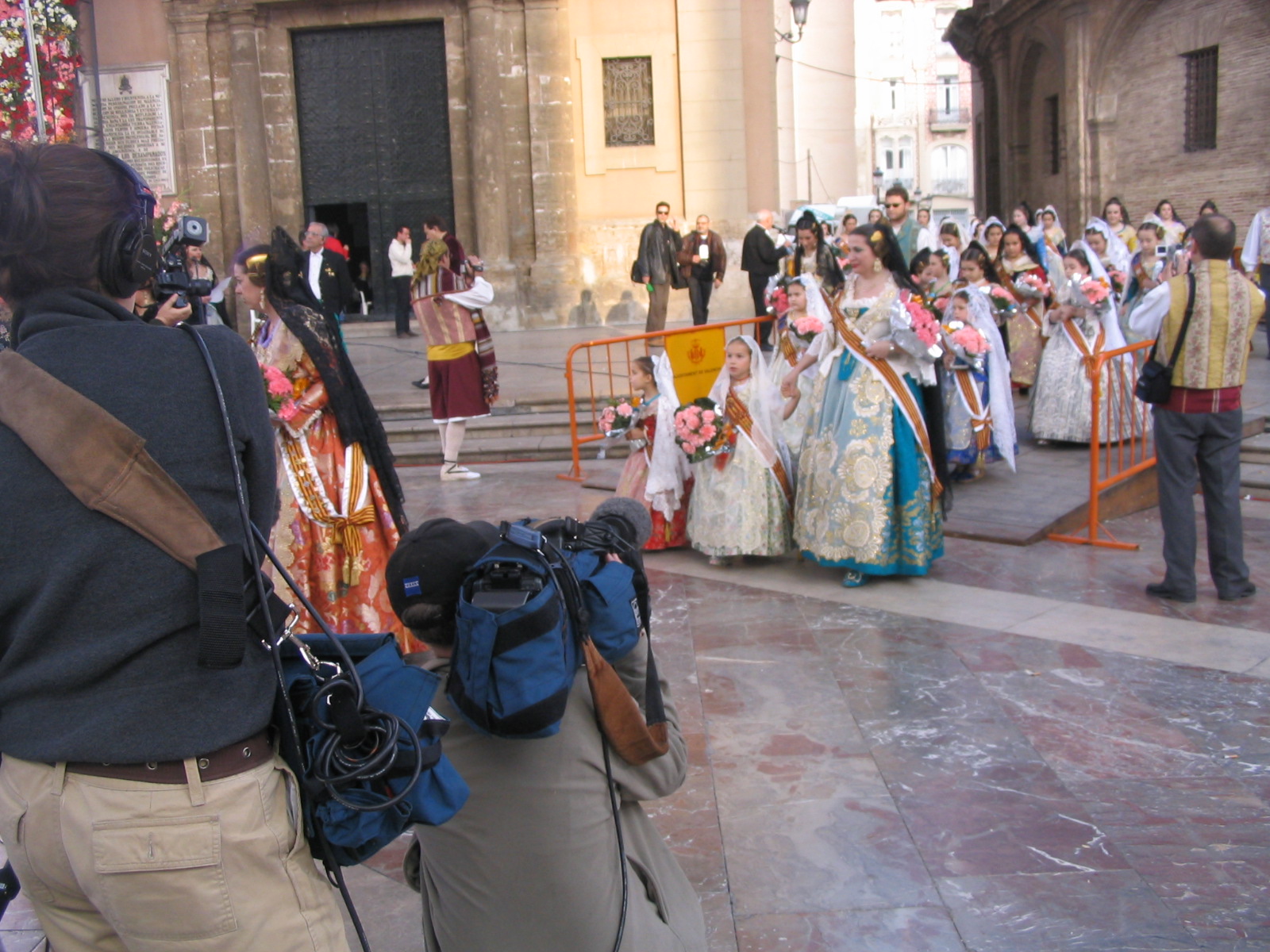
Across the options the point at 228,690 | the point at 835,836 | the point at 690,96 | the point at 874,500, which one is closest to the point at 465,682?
the point at 228,690

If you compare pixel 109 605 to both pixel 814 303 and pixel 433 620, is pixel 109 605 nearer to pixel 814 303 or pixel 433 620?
pixel 433 620

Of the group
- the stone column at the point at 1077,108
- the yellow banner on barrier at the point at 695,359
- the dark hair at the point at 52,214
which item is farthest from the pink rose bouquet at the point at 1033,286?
the stone column at the point at 1077,108

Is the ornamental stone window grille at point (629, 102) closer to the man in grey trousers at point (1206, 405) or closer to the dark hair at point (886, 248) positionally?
the dark hair at point (886, 248)

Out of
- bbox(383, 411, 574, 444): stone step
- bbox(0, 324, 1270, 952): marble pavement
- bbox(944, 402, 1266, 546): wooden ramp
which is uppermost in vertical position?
bbox(383, 411, 574, 444): stone step

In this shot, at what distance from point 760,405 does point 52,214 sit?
5353 mm

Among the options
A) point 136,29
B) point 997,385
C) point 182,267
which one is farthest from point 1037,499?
point 136,29

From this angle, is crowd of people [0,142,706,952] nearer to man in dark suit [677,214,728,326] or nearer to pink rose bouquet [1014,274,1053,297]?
pink rose bouquet [1014,274,1053,297]

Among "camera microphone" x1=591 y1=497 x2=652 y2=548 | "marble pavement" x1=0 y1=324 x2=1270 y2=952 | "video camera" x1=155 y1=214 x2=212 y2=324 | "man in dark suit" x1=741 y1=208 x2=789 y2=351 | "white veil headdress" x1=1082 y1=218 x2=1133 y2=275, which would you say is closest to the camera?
"video camera" x1=155 y1=214 x2=212 y2=324

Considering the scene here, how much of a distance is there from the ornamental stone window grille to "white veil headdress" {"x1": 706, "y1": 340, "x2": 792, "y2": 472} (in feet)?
39.5

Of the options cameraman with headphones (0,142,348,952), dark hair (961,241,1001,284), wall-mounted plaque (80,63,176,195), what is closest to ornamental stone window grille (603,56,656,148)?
wall-mounted plaque (80,63,176,195)

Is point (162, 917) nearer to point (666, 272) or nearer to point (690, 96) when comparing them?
point (666, 272)

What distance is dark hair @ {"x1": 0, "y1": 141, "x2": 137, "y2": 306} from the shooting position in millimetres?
1745

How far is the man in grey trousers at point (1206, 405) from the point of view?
235 inches

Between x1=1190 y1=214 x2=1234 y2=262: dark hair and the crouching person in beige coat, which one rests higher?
x1=1190 y1=214 x2=1234 y2=262: dark hair
